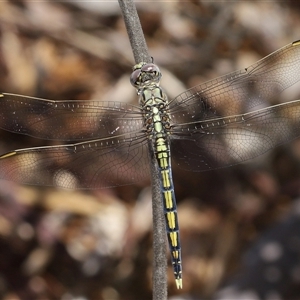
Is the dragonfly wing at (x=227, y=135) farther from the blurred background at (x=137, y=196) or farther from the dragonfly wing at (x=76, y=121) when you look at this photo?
the blurred background at (x=137, y=196)

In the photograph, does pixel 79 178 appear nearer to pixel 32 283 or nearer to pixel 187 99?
pixel 187 99

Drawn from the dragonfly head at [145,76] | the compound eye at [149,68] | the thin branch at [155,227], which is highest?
the dragonfly head at [145,76]

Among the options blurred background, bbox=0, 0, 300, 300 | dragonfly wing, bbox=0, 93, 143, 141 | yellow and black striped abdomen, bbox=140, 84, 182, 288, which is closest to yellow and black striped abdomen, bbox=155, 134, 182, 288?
yellow and black striped abdomen, bbox=140, 84, 182, 288

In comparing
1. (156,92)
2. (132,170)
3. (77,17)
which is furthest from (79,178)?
(77,17)

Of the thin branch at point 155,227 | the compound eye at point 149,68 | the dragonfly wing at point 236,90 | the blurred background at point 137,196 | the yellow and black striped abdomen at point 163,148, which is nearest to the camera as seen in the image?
the thin branch at point 155,227

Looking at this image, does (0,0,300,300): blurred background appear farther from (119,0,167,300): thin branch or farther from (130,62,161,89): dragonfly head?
(119,0,167,300): thin branch

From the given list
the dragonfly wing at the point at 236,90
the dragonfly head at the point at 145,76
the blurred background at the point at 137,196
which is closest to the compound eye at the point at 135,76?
the dragonfly head at the point at 145,76

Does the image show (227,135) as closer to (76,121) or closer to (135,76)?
(135,76)
